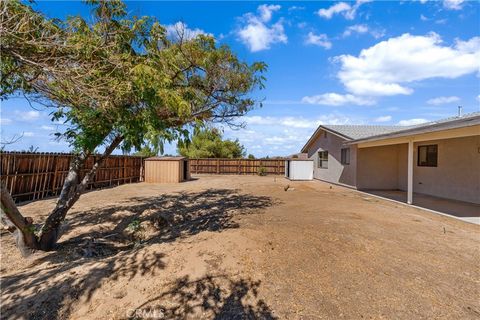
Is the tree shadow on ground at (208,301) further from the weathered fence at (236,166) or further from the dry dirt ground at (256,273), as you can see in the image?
the weathered fence at (236,166)

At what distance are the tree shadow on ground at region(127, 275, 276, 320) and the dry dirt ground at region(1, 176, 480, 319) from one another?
0.04 ft

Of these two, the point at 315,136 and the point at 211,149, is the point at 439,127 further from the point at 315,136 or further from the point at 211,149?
the point at 211,149

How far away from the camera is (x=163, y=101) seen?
4.50 m

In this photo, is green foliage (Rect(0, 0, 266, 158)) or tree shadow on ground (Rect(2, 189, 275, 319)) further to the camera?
tree shadow on ground (Rect(2, 189, 275, 319))

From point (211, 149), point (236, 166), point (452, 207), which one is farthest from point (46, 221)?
point (211, 149)

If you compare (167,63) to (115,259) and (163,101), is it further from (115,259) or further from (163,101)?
(115,259)

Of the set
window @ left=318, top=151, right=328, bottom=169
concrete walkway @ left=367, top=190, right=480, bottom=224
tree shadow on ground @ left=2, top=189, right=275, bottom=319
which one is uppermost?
window @ left=318, top=151, right=328, bottom=169

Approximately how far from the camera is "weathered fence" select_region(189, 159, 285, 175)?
85.3ft

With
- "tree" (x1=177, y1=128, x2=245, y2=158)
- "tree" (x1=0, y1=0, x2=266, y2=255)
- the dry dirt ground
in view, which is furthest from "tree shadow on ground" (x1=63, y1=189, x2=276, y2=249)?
"tree" (x1=177, y1=128, x2=245, y2=158)

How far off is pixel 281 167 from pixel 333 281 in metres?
22.7

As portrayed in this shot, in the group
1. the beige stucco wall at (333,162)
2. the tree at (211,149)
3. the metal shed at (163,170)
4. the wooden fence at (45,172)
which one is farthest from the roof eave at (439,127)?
the tree at (211,149)

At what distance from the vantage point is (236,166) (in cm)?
2633

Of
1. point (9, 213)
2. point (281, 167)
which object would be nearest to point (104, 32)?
point (9, 213)

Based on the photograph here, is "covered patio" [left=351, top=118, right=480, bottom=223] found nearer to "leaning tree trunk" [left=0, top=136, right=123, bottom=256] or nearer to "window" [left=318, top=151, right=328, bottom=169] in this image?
"window" [left=318, top=151, right=328, bottom=169]
